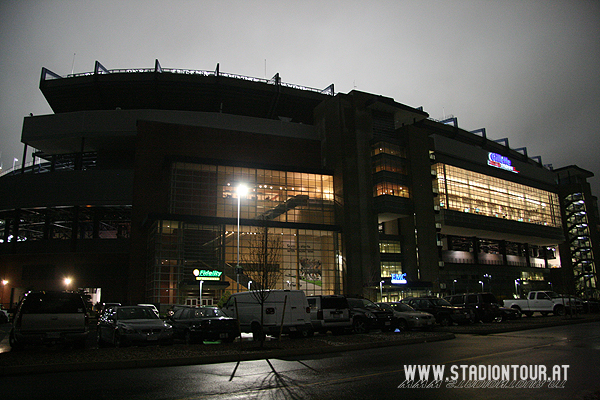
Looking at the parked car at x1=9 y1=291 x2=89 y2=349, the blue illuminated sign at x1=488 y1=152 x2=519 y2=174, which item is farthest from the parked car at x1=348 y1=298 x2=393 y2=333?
the blue illuminated sign at x1=488 y1=152 x2=519 y2=174

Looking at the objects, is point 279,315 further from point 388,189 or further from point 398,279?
point 388,189

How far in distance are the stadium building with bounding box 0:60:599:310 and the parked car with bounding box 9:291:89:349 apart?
77.4 ft

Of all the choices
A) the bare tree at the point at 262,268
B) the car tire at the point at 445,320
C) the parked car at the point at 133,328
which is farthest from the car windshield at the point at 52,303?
the car tire at the point at 445,320

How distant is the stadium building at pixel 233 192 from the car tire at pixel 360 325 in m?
20.0

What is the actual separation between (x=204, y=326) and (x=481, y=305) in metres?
18.9

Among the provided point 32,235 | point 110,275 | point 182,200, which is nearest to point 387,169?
point 182,200

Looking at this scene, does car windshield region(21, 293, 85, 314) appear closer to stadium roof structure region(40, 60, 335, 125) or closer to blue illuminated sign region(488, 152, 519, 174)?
stadium roof structure region(40, 60, 335, 125)

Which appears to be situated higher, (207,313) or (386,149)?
(386,149)

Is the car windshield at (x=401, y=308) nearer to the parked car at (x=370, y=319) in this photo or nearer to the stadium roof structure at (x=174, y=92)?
the parked car at (x=370, y=319)

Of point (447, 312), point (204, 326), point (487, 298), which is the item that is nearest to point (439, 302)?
point (447, 312)

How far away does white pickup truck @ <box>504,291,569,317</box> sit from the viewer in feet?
118

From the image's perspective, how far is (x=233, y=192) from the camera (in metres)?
52.6

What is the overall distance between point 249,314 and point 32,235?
85.6 meters

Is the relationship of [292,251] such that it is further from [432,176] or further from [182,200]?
[432,176]
